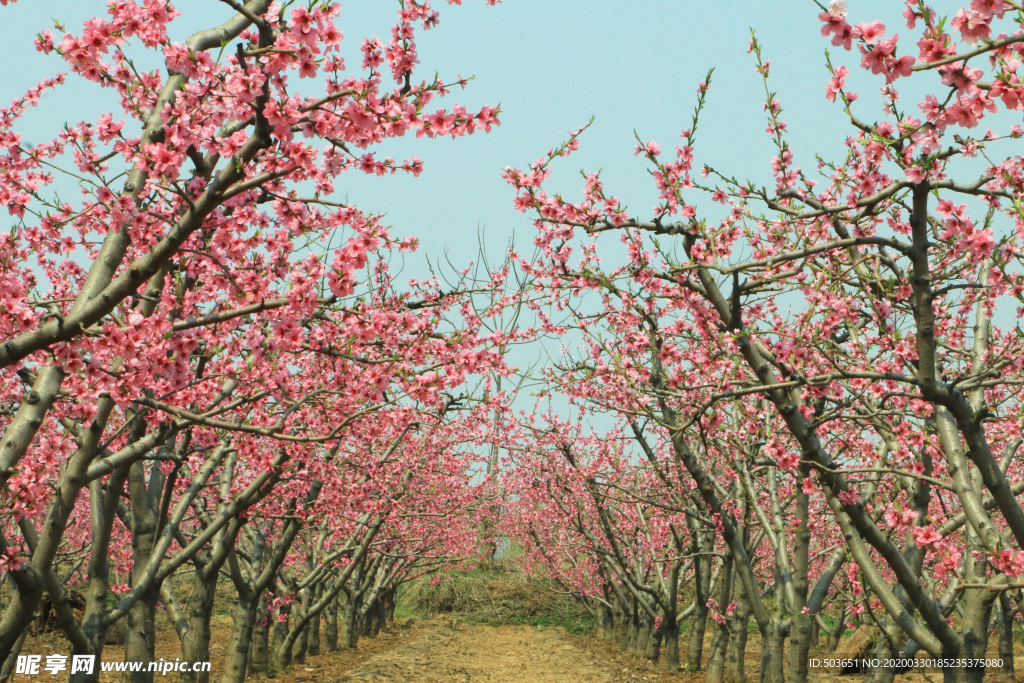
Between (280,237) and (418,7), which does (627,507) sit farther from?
(418,7)

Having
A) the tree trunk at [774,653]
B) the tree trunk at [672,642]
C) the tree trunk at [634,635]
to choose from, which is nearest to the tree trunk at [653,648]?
the tree trunk at [634,635]

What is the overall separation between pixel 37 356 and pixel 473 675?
13.6 m

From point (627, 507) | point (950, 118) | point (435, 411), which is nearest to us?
point (950, 118)

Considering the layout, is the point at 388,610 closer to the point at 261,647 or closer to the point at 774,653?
the point at 261,647

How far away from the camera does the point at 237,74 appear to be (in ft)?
11.2

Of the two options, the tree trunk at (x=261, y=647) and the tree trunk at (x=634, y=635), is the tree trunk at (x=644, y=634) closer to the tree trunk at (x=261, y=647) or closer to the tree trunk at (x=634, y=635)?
the tree trunk at (x=634, y=635)

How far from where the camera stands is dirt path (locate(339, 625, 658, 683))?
14.7 metres

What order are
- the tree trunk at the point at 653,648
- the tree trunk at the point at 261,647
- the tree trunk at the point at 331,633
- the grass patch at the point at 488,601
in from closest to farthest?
the tree trunk at the point at 261,647 < the tree trunk at the point at 653,648 < the tree trunk at the point at 331,633 < the grass patch at the point at 488,601

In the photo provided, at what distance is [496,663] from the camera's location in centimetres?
1875

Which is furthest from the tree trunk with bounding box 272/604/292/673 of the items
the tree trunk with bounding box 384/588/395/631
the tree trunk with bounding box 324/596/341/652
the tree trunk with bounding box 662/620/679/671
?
the tree trunk with bounding box 384/588/395/631

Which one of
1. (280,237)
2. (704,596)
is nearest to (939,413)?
(280,237)

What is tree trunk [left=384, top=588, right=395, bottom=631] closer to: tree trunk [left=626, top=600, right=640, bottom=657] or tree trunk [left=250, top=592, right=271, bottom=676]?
tree trunk [left=626, top=600, right=640, bottom=657]

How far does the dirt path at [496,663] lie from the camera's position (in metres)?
14.7

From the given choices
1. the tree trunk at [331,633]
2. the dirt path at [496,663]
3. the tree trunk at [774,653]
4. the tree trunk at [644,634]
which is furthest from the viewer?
the tree trunk at [331,633]
